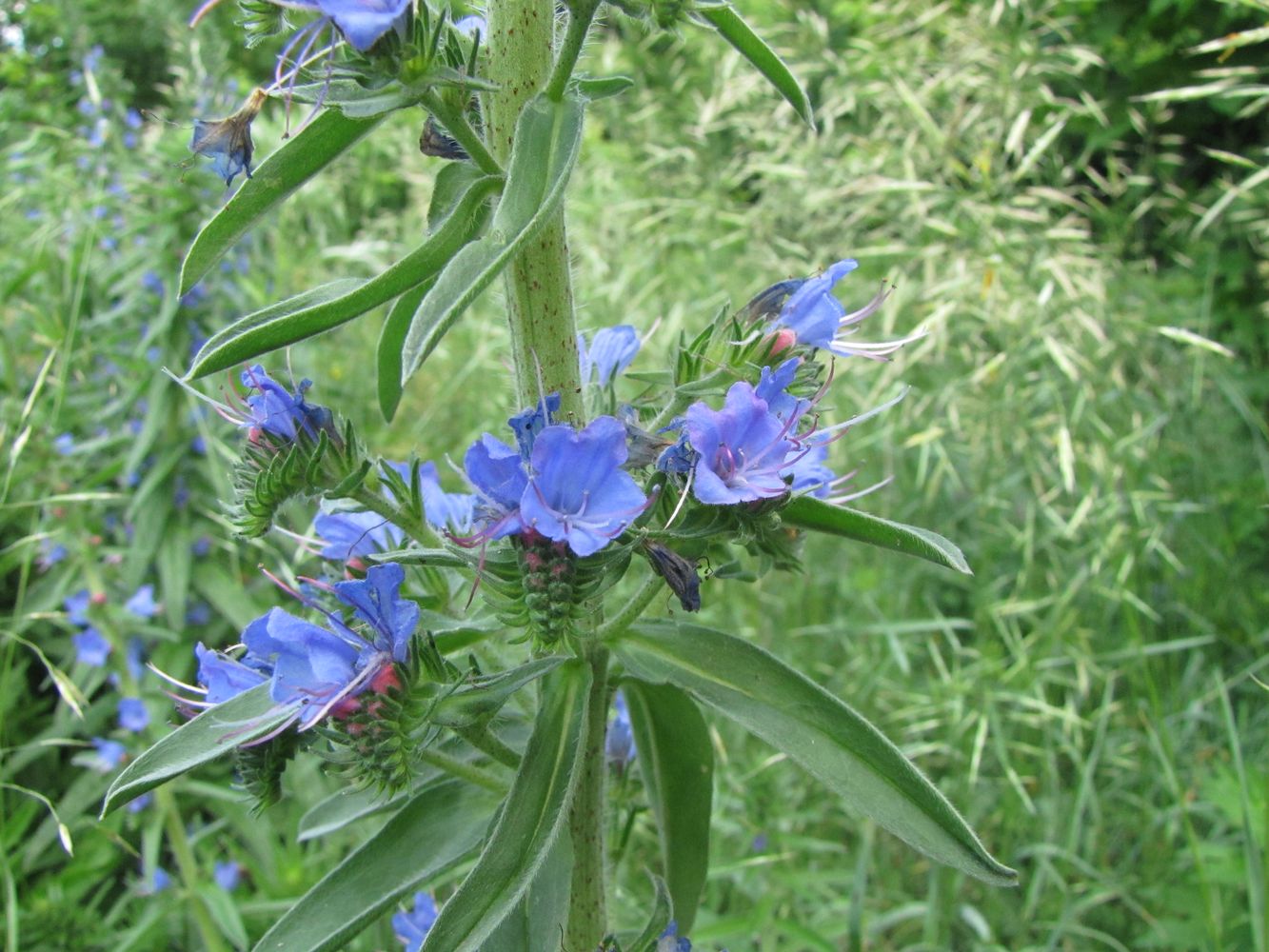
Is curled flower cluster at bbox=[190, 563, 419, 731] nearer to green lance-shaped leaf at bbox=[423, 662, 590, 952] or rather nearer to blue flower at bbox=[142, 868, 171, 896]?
green lance-shaped leaf at bbox=[423, 662, 590, 952]

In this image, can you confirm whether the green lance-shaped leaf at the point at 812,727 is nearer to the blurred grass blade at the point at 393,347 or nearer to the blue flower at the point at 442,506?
the blue flower at the point at 442,506

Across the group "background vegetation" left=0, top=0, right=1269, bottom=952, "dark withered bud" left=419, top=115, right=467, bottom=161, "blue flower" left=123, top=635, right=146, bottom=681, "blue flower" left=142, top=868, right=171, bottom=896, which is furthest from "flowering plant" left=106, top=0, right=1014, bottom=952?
"blue flower" left=123, top=635, right=146, bottom=681

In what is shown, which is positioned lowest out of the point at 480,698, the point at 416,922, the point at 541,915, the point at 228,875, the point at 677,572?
the point at 228,875

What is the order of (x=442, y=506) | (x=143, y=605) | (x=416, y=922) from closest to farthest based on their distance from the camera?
(x=442, y=506) → (x=416, y=922) → (x=143, y=605)

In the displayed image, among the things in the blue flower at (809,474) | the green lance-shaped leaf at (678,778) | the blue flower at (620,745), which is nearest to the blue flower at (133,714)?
the blue flower at (620,745)

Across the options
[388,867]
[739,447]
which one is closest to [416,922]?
[388,867]

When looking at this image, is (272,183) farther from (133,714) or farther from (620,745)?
(133,714)

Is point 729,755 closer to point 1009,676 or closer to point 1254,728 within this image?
point 1009,676
